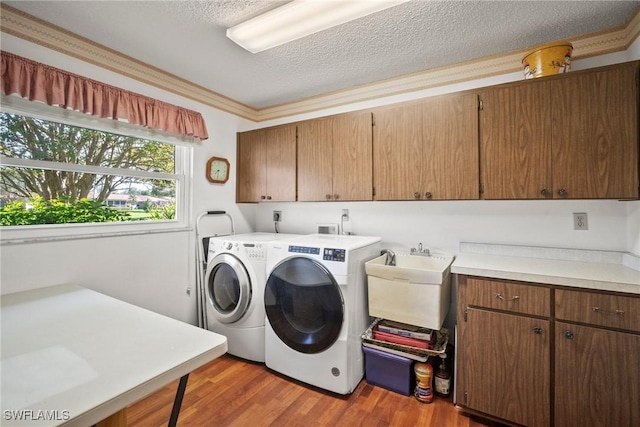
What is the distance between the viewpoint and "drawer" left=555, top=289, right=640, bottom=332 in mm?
1370

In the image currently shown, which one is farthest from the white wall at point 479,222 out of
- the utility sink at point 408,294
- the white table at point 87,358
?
the white table at point 87,358

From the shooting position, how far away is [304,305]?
2.09 m

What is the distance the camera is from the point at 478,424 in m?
1.73

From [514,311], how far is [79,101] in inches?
118

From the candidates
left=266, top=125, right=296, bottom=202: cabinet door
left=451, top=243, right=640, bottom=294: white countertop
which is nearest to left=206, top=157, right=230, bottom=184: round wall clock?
left=266, top=125, right=296, bottom=202: cabinet door

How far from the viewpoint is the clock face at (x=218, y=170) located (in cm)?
282

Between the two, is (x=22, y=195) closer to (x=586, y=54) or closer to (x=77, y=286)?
(x=77, y=286)

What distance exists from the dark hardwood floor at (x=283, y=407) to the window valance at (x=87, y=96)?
2015mm

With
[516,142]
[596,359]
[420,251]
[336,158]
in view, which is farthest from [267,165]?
[596,359]

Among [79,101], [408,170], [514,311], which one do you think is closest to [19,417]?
[79,101]

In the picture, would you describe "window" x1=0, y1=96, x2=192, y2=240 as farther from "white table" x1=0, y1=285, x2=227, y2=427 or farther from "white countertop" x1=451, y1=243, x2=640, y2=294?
"white countertop" x1=451, y1=243, x2=640, y2=294

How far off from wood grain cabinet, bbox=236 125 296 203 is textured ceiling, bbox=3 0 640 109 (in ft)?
1.87

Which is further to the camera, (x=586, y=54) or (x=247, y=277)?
(x=247, y=277)

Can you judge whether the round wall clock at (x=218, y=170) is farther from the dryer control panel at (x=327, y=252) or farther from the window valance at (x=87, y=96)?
the dryer control panel at (x=327, y=252)
